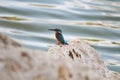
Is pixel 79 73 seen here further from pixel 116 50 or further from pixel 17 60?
pixel 116 50

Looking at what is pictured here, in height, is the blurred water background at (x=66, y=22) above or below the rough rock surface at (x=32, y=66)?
below

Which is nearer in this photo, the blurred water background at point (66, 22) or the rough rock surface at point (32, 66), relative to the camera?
the rough rock surface at point (32, 66)

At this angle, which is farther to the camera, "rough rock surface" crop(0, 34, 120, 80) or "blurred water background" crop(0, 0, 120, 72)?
"blurred water background" crop(0, 0, 120, 72)

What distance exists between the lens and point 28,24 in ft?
35.0

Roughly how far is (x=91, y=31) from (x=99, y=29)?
26 centimetres

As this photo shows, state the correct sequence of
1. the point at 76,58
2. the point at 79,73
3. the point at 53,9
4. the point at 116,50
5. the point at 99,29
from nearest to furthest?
the point at 79,73, the point at 76,58, the point at 116,50, the point at 99,29, the point at 53,9

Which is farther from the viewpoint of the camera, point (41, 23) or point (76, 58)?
point (41, 23)

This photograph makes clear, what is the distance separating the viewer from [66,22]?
11375 millimetres

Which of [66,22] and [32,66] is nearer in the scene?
[32,66]

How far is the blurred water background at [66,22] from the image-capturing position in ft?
31.7

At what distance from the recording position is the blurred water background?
31.7 ft

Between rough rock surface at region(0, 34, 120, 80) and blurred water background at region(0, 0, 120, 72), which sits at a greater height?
Answer: rough rock surface at region(0, 34, 120, 80)

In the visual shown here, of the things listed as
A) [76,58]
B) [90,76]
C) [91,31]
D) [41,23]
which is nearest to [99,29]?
[91,31]

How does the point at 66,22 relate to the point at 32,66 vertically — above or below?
below
